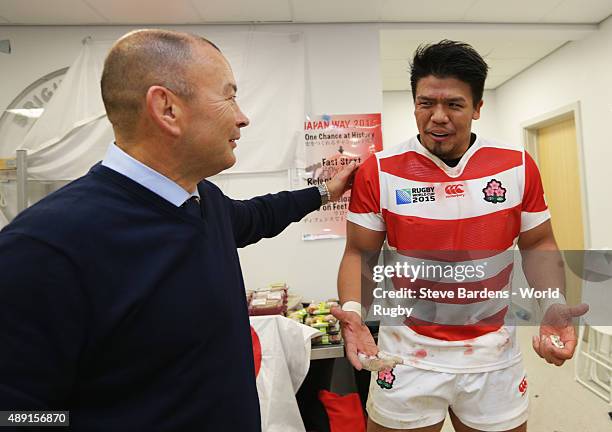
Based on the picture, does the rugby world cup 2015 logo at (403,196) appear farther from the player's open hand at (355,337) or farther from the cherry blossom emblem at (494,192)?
the player's open hand at (355,337)

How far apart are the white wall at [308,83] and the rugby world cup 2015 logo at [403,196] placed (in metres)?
1.78

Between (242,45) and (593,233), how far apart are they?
3.38 meters

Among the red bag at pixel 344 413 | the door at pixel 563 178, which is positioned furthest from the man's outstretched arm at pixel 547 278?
the door at pixel 563 178

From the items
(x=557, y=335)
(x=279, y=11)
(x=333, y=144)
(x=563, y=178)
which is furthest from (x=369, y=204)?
(x=563, y=178)

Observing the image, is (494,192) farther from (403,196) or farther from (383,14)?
(383,14)

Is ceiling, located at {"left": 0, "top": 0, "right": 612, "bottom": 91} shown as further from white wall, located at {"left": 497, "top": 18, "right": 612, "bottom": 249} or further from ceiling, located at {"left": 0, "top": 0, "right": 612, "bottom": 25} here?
white wall, located at {"left": 497, "top": 18, "right": 612, "bottom": 249}

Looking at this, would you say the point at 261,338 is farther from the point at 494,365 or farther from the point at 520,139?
the point at 520,139

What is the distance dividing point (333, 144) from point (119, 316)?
237 cm

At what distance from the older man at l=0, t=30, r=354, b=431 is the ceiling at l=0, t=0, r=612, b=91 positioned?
2109mm

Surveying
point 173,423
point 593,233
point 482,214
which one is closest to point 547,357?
point 482,214

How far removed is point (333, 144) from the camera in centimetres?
290

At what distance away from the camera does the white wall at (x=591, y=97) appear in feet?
10.7

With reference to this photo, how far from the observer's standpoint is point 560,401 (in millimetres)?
2660

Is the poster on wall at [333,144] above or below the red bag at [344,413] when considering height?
above
